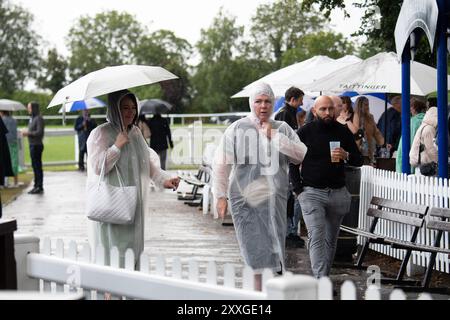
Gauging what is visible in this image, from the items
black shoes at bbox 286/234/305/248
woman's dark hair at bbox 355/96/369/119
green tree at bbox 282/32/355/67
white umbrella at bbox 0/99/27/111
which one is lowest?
black shoes at bbox 286/234/305/248

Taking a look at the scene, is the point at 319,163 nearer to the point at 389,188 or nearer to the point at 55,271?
the point at 389,188

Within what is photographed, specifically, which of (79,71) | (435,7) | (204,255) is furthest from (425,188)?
(79,71)

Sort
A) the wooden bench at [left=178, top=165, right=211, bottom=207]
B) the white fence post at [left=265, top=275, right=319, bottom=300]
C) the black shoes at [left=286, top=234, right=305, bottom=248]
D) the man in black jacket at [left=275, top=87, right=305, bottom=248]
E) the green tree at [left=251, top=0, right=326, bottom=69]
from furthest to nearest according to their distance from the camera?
the green tree at [left=251, top=0, right=326, bottom=69]
the wooden bench at [left=178, top=165, right=211, bottom=207]
the black shoes at [left=286, top=234, right=305, bottom=248]
the man in black jacket at [left=275, top=87, right=305, bottom=248]
the white fence post at [left=265, top=275, right=319, bottom=300]

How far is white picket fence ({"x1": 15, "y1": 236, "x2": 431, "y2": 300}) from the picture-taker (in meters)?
4.14

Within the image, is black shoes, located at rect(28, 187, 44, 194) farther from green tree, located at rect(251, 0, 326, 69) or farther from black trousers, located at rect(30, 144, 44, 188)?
green tree, located at rect(251, 0, 326, 69)

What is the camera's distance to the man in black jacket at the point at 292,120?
13.2 m

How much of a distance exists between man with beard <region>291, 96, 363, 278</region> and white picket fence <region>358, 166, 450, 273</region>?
5.64ft

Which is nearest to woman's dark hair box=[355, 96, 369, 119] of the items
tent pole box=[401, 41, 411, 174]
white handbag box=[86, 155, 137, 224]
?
tent pole box=[401, 41, 411, 174]

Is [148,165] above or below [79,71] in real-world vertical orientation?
below

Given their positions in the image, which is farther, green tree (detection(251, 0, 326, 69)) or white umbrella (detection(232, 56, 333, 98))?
green tree (detection(251, 0, 326, 69))

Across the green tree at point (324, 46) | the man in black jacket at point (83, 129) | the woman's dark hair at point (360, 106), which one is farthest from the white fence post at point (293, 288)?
the green tree at point (324, 46)

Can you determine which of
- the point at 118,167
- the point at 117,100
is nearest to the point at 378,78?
the point at 117,100

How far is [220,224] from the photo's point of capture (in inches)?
645

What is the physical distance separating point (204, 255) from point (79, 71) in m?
126
